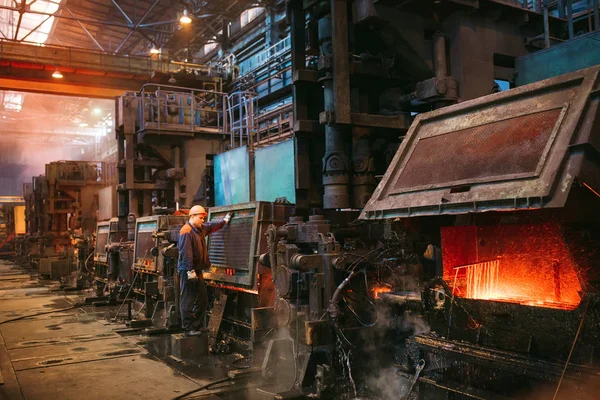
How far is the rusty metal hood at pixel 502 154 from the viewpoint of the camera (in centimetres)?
337

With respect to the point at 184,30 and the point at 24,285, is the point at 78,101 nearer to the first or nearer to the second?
the point at 184,30

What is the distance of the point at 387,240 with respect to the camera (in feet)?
17.6

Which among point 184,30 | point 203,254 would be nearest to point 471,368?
point 203,254

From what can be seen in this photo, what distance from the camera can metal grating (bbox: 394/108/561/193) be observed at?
12.0 feet

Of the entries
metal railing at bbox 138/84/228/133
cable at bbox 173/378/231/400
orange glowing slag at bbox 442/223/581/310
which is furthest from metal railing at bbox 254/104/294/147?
orange glowing slag at bbox 442/223/581/310

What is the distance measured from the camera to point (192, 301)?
7.43 m

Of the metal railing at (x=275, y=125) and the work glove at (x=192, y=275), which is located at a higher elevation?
the metal railing at (x=275, y=125)

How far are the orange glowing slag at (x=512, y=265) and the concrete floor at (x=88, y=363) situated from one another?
2617 mm

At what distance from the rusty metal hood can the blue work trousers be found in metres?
3.67

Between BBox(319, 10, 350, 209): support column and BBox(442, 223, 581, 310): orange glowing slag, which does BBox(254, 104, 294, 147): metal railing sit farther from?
BBox(442, 223, 581, 310): orange glowing slag

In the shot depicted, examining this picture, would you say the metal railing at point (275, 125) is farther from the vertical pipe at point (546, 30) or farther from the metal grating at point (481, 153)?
the metal grating at point (481, 153)

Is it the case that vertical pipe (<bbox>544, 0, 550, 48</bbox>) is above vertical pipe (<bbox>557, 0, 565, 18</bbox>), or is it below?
below

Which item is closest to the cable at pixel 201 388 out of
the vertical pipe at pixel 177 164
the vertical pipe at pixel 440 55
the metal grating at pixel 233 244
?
the metal grating at pixel 233 244

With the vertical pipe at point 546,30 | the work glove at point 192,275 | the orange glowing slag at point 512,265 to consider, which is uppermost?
the vertical pipe at point 546,30
